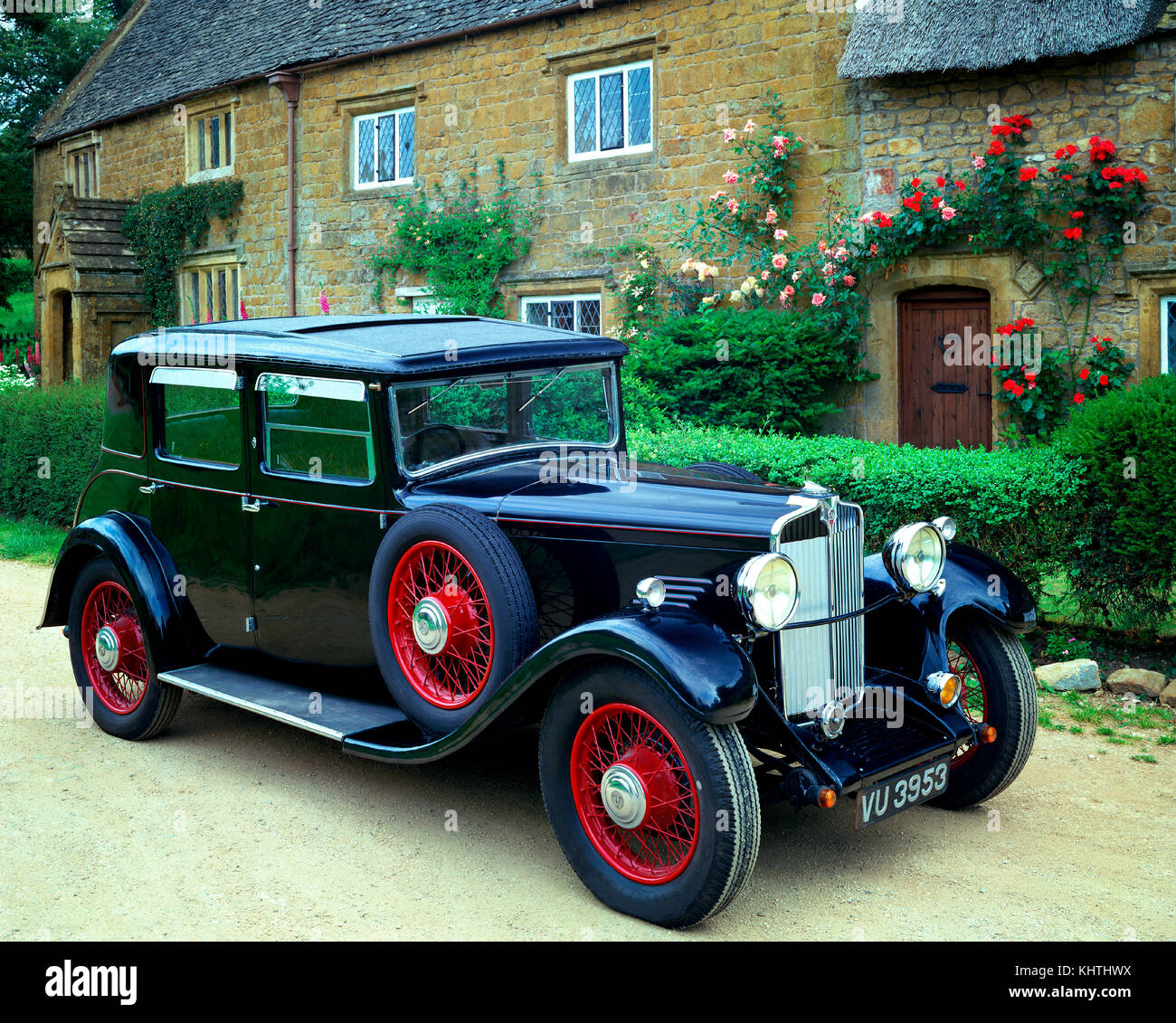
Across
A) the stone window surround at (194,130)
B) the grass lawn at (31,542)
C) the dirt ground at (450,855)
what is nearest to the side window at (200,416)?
the dirt ground at (450,855)

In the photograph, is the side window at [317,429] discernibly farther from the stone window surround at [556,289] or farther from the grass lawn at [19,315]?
the grass lawn at [19,315]

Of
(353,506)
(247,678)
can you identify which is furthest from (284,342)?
(247,678)

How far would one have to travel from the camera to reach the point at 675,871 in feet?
11.7

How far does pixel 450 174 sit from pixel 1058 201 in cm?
763

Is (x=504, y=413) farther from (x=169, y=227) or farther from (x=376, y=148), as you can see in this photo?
(x=169, y=227)

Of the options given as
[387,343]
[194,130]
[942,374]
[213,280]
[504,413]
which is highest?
[194,130]

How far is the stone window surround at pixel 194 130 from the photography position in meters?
17.5

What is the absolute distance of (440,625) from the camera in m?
4.27

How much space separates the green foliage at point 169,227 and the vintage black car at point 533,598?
13.2 metres

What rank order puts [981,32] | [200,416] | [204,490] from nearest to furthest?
[204,490], [200,416], [981,32]

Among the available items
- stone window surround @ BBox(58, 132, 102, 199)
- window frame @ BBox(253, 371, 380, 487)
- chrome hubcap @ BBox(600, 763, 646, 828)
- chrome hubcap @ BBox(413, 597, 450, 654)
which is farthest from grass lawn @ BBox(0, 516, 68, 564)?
stone window surround @ BBox(58, 132, 102, 199)

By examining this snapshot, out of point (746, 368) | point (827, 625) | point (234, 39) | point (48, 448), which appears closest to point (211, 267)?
point (234, 39)

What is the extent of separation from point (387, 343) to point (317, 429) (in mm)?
481

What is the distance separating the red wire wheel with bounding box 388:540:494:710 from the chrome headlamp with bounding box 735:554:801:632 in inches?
38.5
